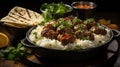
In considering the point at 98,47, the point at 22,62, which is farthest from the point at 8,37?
the point at 98,47

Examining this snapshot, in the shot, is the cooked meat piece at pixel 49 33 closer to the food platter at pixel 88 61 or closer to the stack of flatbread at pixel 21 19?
the food platter at pixel 88 61

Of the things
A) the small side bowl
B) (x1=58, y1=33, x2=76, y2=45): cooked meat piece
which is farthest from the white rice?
the small side bowl

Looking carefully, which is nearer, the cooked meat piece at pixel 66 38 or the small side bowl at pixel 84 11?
the cooked meat piece at pixel 66 38

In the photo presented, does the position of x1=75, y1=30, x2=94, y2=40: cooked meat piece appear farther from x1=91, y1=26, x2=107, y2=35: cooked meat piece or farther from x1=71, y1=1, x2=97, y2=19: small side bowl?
x1=71, y1=1, x2=97, y2=19: small side bowl

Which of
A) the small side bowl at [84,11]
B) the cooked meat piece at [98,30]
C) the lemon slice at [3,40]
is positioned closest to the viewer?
the cooked meat piece at [98,30]

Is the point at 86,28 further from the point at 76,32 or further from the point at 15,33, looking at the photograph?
the point at 15,33

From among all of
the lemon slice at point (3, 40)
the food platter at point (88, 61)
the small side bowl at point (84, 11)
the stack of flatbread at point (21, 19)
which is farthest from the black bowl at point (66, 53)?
the small side bowl at point (84, 11)
